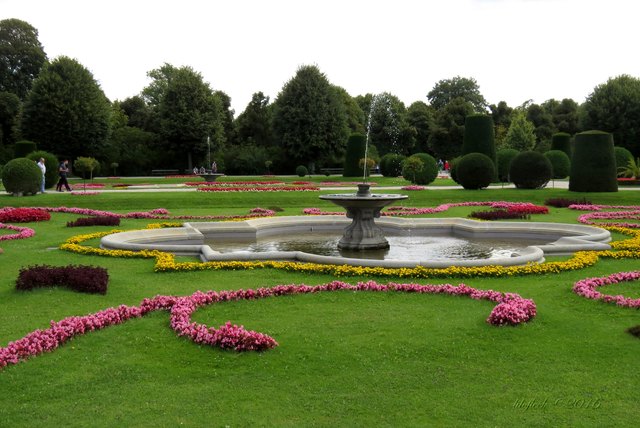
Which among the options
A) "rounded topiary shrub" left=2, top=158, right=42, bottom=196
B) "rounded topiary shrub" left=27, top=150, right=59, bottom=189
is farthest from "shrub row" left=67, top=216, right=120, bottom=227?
"rounded topiary shrub" left=27, top=150, right=59, bottom=189

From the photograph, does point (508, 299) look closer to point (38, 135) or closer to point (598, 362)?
point (598, 362)

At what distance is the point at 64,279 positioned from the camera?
8.62m

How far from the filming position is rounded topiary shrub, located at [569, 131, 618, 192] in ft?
88.6

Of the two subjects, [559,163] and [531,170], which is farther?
A: [559,163]

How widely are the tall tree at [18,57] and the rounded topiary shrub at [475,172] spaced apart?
149 ft

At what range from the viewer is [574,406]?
16.0 ft

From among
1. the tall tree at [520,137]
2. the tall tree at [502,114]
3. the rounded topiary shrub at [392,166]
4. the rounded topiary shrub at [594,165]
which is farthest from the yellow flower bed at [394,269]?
the tall tree at [502,114]

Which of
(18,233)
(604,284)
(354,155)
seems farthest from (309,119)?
(604,284)

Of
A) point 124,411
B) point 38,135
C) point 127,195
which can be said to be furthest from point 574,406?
point 38,135

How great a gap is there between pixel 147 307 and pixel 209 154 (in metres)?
47.0

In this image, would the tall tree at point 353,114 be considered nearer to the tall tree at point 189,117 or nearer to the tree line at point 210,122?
the tree line at point 210,122

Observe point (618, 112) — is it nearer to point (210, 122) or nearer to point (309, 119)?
point (309, 119)

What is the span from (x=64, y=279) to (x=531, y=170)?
24.3 meters

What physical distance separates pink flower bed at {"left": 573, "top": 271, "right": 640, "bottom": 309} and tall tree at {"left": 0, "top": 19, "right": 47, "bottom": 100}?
5914cm
